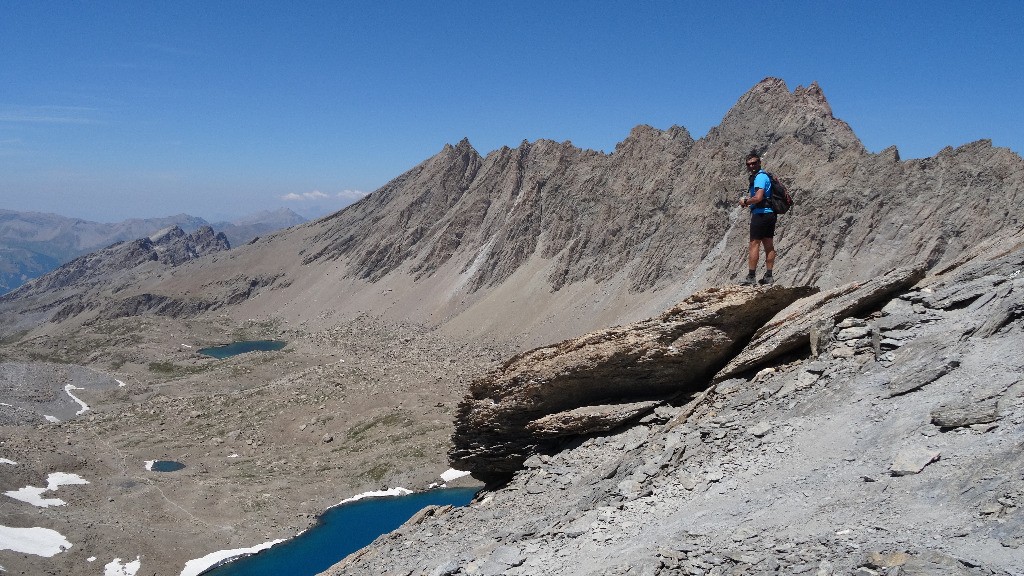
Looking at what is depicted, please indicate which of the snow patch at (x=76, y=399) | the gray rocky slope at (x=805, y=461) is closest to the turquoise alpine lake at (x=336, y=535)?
the gray rocky slope at (x=805, y=461)

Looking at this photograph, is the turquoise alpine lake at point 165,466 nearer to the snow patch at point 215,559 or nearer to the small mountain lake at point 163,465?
the small mountain lake at point 163,465

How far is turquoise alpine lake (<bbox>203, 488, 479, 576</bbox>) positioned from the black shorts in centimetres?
3765

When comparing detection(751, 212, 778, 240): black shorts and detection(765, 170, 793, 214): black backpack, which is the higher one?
detection(765, 170, 793, 214): black backpack

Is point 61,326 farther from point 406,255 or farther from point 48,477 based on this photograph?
point 48,477

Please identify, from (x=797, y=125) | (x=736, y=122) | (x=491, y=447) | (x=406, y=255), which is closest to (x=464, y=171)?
(x=406, y=255)

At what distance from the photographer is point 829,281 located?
69.6 metres

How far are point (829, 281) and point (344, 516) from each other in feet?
184

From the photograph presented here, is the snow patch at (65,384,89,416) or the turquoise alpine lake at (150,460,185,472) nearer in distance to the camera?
the turquoise alpine lake at (150,460,185,472)

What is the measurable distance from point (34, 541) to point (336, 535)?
21.1 metres

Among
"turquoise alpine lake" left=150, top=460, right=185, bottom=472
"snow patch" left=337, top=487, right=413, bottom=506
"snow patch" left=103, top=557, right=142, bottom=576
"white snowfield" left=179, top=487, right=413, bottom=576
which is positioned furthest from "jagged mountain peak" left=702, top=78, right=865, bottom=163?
"snow patch" left=103, top=557, right=142, bottom=576

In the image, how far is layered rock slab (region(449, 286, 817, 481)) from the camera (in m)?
18.3

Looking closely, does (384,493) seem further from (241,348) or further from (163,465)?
(241,348)

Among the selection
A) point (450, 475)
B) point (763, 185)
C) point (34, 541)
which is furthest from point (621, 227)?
point (763, 185)

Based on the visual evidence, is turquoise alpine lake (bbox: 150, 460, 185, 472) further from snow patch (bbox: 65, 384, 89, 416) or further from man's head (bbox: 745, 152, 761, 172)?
man's head (bbox: 745, 152, 761, 172)
